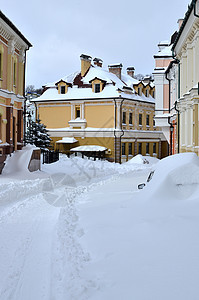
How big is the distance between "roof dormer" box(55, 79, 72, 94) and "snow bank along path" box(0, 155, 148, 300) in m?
25.8

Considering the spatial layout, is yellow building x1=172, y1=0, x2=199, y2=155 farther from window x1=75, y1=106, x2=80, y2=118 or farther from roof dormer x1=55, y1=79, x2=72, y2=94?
roof dormer x1=55, y1=79, x2=72, y2=94

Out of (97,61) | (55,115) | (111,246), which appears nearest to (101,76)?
(97,61)

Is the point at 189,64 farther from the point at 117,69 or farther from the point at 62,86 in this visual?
the point at 117,69

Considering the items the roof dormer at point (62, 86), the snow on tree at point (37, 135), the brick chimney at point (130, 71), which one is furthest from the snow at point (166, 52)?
the brick chimney at point (130, 71)

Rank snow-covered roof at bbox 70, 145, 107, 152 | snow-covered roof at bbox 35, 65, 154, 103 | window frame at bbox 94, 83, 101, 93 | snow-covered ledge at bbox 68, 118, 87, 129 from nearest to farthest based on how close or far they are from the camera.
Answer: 1. snow-covered roof at bbox 70, 145, 107, 152
2. snow-covered roof at bbox 35, 65, 154, 103
3. snow-covered ledge at bbox 68, 118, 87, 129
4. window frame at bbox 94, 83, 101, 93

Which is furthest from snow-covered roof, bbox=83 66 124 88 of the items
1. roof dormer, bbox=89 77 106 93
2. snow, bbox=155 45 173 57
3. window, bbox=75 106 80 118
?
snow, bbox=155 45 173 57

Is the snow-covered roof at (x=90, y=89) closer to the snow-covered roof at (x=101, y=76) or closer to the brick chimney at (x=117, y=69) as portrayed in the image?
the snow-covered roof at (x=101, y=76)

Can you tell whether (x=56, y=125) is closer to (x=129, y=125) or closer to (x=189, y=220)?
(x=129, y=125)

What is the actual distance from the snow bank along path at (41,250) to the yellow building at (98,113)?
2282 cm

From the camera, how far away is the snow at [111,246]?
435 cm

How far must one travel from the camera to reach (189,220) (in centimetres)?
613

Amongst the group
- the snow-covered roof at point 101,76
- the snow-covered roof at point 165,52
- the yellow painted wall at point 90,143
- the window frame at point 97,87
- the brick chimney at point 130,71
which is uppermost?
the brick chimney at point 130,71

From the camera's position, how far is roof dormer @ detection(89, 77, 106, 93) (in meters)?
35.0

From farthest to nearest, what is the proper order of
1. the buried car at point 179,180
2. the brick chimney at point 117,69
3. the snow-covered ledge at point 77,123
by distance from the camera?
the brick chimney at point 117,69 → the snow-covered ledge at point 77,123 → the buried car at point 179,180
